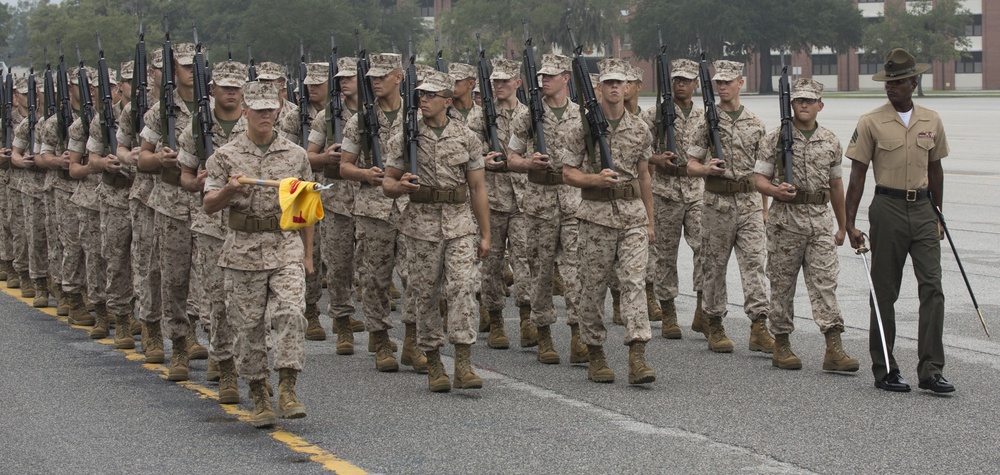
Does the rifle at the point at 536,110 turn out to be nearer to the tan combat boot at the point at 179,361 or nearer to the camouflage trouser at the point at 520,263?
the camouflage trouser at the point at 520,263

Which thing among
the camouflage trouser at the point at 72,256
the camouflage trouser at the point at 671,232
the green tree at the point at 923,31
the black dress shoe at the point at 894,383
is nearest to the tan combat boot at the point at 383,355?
the camouflage trouser at the point at 671,232

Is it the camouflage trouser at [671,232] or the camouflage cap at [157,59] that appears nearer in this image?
the camouflage cap at [157,59]

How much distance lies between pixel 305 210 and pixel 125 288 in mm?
3924

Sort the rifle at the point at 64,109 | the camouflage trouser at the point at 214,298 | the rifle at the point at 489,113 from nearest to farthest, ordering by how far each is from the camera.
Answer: the camouflage trouser at the point at 214,298
the rifle at the point at 489,113
the rifle at the point at 64,109

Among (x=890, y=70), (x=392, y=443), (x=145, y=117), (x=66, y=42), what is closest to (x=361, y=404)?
(x=392, y=443)

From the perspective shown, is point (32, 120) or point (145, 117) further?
point (32, 120)

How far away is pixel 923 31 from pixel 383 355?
86.2 metres

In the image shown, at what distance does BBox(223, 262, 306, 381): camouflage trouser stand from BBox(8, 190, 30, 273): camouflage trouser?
7.92 meters

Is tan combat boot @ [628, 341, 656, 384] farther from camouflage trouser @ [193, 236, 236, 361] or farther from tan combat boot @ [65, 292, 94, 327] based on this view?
tan combat boot @ [65, 292, 94, 327]

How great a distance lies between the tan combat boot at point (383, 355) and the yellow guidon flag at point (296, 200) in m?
2.36

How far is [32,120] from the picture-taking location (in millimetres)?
15555

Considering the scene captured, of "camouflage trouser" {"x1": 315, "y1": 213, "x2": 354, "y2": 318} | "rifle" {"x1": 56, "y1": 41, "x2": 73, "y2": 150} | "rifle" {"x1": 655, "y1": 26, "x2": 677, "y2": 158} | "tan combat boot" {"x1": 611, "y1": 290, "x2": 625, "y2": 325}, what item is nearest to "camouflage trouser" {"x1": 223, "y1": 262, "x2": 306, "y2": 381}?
"camouflage trouser" {"x1": 315, "y1": 213, "x2": 354, "y2": 318}

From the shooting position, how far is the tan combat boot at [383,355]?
10.8 metres

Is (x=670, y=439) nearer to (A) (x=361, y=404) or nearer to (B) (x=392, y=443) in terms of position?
(B) (x=392, y=443)
